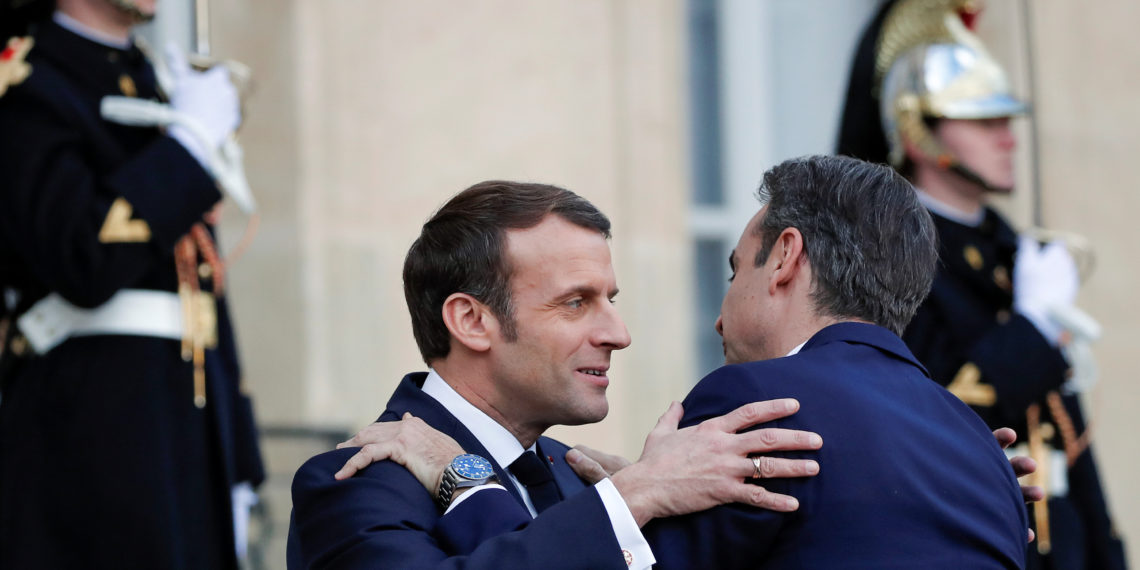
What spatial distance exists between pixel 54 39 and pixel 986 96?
320cm

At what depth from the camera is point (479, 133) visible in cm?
556

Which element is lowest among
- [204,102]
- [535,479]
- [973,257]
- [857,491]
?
[973,257]

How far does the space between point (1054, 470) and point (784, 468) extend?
315cm

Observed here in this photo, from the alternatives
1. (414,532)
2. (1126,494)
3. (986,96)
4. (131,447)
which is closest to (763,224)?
(414,532)

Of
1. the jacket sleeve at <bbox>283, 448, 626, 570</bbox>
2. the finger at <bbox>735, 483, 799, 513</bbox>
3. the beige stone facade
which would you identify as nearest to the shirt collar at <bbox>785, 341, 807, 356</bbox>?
the finger at <bbox>735, 483, 799, 513</bbox>

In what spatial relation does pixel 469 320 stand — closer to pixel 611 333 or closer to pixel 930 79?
pixel 611 333

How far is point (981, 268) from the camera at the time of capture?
5.46 metres

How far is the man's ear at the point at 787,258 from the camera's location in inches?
111

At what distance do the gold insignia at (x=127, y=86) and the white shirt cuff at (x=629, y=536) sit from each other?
2.19m

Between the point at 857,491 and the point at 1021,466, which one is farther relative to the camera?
the point at 1021,466

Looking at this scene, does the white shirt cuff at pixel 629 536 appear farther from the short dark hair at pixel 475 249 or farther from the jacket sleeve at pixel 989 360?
the jacket sleeve at pixel 989 360

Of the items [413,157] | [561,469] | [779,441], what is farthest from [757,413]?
[413,157]

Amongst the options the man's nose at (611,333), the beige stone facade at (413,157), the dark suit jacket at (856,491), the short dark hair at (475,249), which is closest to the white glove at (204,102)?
the beige stone facade at (413,157)

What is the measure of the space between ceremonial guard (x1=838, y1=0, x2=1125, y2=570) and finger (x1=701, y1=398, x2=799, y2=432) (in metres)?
2.67
